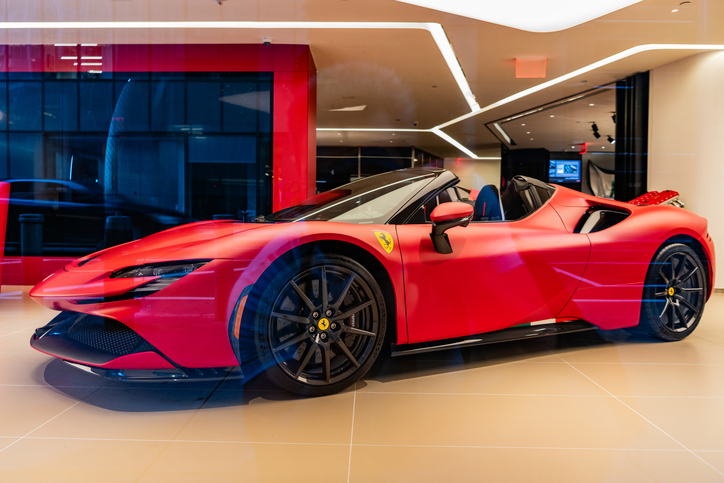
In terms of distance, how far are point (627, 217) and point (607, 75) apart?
18.3ft

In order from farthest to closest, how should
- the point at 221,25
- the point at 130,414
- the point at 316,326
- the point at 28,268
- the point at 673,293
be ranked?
the point at 28,268 < the point at 221,25 < the point at 673,293 < the point at 316,326 < the point at 130,414

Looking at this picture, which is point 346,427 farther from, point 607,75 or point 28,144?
point 607,75

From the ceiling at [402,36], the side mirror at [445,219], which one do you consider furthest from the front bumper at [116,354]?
the ceiling at [402,36]

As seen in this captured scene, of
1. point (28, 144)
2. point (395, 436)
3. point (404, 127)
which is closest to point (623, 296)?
point (395, 436)

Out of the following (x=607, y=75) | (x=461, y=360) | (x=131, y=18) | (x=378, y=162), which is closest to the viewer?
(x=461, y=360)

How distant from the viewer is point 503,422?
1661mm

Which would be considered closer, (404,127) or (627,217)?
(627,217)

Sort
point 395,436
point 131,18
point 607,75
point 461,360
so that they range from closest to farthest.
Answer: point 395,436 → point 461,360 → point 131,18 → point 607,75

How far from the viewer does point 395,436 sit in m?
1.55

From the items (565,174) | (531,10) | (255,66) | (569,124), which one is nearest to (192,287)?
(255,66)

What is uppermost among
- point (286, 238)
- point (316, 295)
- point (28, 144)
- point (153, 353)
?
point (28, 144)

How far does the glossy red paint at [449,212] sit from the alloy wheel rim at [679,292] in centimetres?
154

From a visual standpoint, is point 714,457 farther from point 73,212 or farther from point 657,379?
point 73,212

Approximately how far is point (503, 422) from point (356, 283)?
0.80 metres
